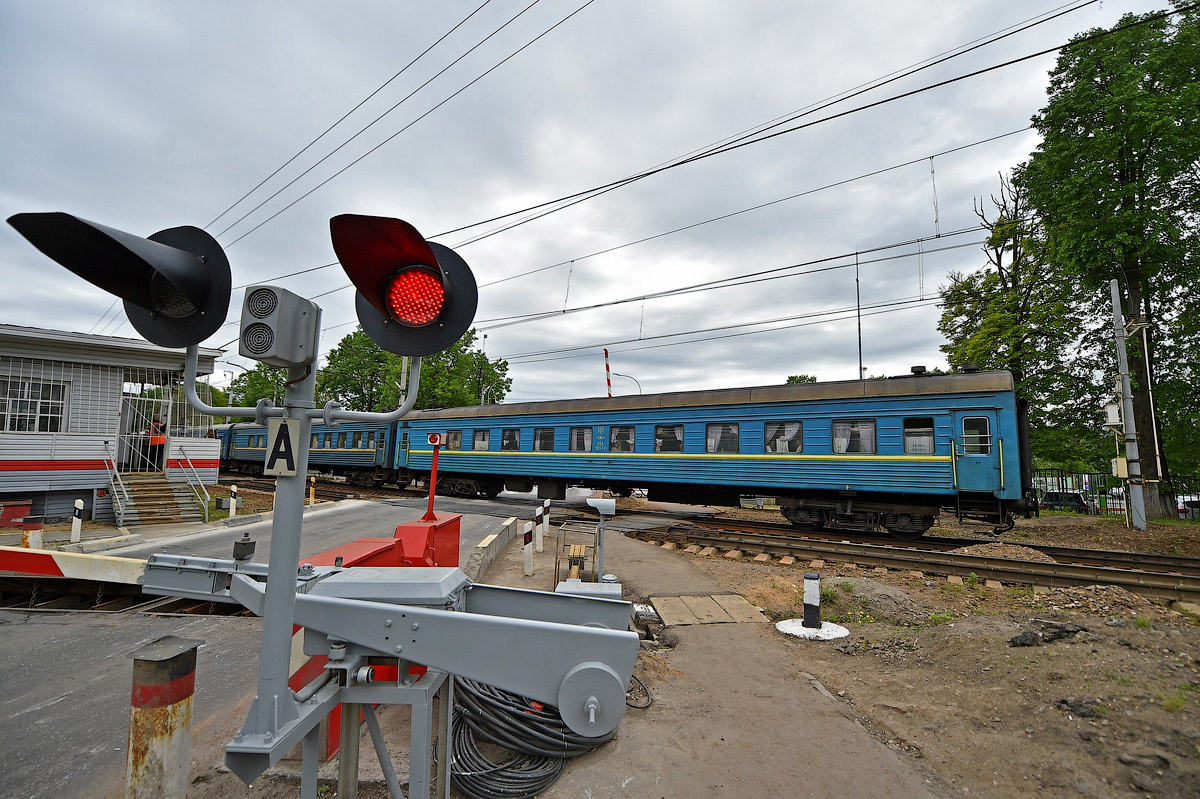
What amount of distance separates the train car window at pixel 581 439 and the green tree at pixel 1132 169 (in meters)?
14.9

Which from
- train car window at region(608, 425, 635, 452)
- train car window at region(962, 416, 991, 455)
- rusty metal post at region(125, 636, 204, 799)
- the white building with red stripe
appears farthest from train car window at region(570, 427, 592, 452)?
rusty metal post at region(125, 636, 204, 799)

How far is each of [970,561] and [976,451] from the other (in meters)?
2.70

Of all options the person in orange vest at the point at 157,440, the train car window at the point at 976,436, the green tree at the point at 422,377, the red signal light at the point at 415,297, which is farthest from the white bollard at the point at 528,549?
the green tree at the point at 422,377

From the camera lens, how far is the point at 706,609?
21.5 ft

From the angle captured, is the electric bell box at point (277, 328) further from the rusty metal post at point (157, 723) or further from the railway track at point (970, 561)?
the railway track at point (970, 561)

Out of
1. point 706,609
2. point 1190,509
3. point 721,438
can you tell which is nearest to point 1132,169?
point 1190,509

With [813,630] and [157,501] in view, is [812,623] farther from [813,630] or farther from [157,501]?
[157,501]

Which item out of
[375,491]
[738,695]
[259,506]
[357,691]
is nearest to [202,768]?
[357,691]

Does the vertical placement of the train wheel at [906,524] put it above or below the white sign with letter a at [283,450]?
below

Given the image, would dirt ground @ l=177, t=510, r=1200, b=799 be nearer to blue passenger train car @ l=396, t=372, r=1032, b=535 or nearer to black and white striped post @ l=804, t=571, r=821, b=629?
black and white striped post @ l=804, t=571, r=821, b=629

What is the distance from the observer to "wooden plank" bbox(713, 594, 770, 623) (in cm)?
629

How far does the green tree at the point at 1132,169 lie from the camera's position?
587 inches

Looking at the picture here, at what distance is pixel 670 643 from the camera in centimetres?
542

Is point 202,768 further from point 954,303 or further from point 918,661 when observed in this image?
point 954,303
